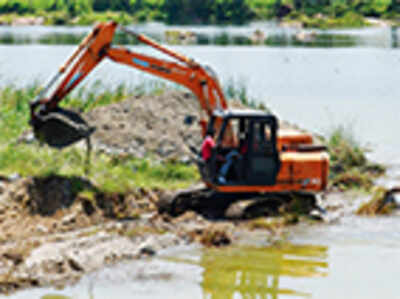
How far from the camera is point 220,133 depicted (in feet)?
50.5

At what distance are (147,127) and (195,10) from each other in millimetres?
117116

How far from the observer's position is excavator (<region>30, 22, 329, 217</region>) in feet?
51.3

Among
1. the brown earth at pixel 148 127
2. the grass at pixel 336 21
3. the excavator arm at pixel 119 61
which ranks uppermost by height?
the excavator arm at pixel 119 61

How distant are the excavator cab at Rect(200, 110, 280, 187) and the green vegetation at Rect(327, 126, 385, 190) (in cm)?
427

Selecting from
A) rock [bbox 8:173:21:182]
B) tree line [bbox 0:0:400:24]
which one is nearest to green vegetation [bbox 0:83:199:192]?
rock [bbox 8:173:21:182]

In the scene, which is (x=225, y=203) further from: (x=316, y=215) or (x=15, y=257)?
(x=15, y=257)

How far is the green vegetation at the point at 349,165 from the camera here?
775 inches

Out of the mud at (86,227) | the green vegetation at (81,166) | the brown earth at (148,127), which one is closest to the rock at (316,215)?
the mud at (86,227)

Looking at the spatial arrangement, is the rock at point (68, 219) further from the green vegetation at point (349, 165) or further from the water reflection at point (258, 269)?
the green vegetation at point (349, 165)

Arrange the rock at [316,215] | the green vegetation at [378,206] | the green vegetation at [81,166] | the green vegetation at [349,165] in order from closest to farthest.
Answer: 1. the rock at [316,215]
2. the green vegetation at [81,166]
3. the green vegetation at [378,206]
4. the green vegetation at [349,165]

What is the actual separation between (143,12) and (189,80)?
12191 cm

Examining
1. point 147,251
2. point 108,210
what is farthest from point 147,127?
point 147,251

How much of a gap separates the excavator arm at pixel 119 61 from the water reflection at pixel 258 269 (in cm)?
402

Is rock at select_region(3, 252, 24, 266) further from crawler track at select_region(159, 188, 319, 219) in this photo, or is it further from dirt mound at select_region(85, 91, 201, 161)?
dirt mound at select_region(85, 91, 201, 161)
